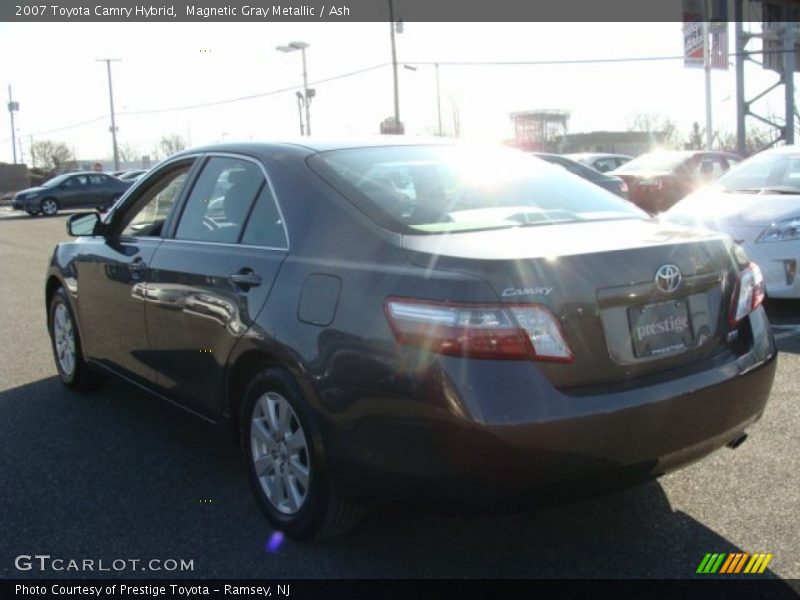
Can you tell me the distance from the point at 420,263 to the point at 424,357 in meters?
0.34

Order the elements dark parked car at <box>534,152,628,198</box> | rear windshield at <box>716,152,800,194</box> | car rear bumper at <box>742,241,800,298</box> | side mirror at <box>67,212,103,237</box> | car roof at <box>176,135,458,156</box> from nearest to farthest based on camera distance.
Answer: car roof at <box>176,135,458,156</box>
side mirror at <box>67,212,103,237</box>
car rear bumper at <box>742,241,800,298</box>
rear windshield at <box>716,152,800,194</box>
dark parked car at <box>534,152,628,198</box>

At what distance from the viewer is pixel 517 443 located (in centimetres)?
249

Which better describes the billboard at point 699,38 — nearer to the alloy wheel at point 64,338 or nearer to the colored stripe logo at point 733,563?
the alloy wheel at point 64,338

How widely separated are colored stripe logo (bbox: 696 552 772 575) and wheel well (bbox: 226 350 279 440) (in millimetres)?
1735

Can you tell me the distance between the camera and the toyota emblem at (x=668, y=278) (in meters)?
2.77

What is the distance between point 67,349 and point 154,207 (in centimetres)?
147

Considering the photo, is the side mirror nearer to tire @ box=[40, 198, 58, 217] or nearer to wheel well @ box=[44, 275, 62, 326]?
wheel well @ box=[44, 275, 62, 326]

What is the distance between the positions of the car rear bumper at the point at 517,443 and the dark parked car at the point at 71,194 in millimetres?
28698

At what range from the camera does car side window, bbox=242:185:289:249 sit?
3.33 m

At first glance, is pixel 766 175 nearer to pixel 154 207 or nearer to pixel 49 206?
pixel 154 207

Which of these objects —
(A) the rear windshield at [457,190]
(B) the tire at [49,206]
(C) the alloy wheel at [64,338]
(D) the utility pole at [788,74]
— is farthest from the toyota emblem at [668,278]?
(B) the tire at [49,206]

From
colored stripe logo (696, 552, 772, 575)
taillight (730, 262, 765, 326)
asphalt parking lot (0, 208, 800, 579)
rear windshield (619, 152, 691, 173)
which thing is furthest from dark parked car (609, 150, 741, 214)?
colored stripe logo (696, 552, 772, 575)

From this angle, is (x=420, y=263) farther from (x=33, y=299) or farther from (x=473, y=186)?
(x=33, y=299)

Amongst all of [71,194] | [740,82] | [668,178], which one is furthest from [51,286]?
[71,194]
